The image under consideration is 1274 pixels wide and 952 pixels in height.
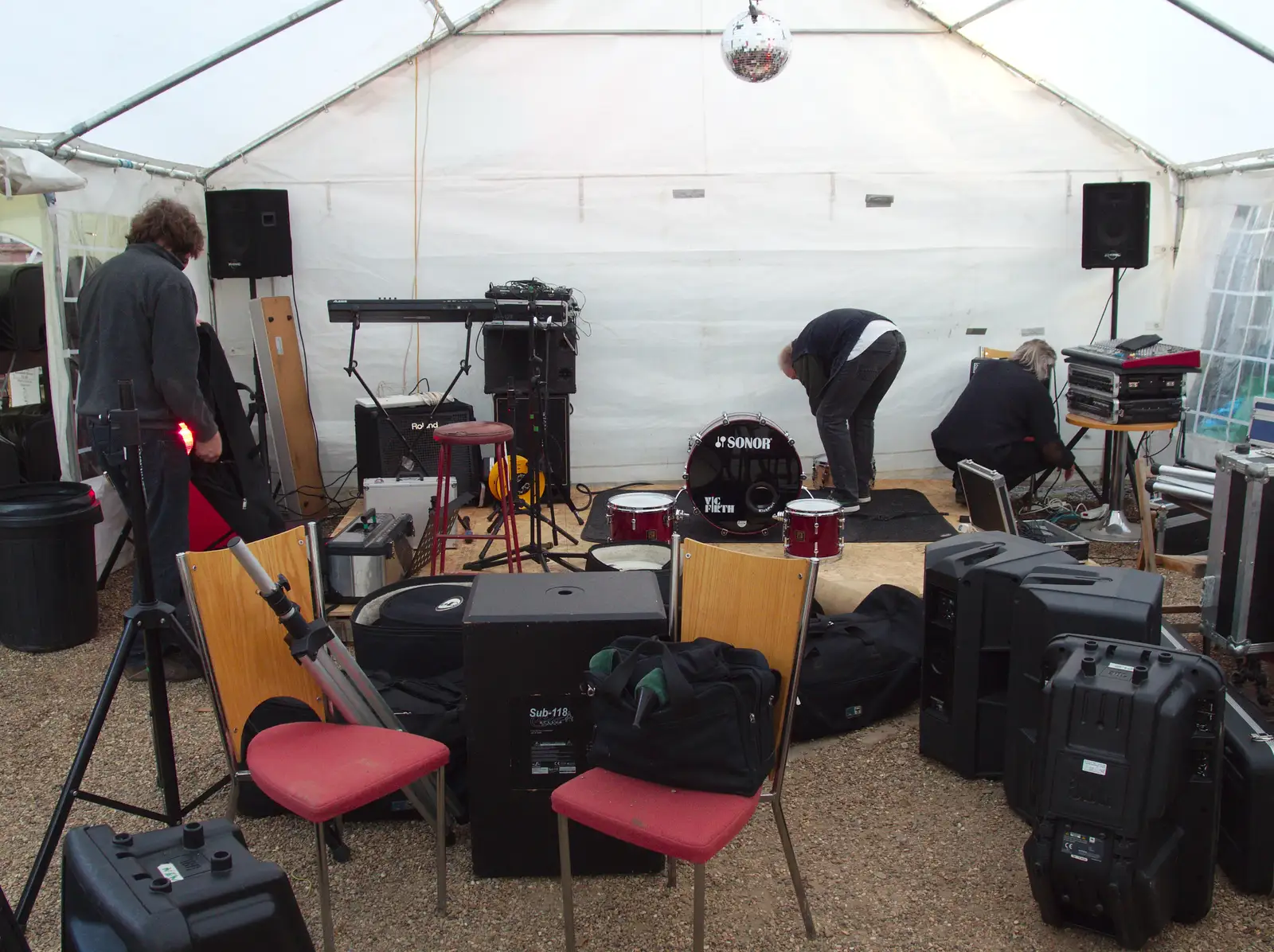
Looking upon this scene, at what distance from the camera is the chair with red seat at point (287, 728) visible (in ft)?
7.71

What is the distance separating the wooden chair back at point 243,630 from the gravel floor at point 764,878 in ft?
1.54

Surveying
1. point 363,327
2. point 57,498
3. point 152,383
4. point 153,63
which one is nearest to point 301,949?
point 152,383

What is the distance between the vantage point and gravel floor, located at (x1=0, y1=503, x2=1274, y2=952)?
2543 mm

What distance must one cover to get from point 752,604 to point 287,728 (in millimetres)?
1198

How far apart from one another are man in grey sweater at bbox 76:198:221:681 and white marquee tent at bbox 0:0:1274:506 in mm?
2609

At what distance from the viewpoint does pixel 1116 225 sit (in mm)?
6602

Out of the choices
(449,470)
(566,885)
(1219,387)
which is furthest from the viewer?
(1219,387)

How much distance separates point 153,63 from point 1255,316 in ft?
19.0

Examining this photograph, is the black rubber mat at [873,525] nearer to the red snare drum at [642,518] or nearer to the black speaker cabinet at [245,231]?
the red snare drum at [642,518]

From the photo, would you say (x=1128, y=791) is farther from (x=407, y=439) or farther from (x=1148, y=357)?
(x=407, y=439)

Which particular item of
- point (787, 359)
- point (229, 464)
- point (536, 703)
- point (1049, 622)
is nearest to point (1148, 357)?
point (787, 359)

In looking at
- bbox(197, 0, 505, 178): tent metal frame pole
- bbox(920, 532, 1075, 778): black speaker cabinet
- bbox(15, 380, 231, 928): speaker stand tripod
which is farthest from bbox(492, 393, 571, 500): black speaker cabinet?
bbox(15, 380, 231, 928): speaker stand tripod

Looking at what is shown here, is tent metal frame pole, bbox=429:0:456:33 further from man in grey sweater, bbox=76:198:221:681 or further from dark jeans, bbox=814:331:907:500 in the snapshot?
dark jeans, bbox=814:331:907:500

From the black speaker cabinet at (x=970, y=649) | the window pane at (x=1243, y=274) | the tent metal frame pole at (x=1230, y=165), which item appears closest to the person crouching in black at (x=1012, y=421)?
the window pane at (x=1243, y=274)
